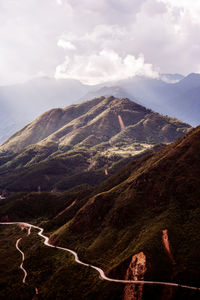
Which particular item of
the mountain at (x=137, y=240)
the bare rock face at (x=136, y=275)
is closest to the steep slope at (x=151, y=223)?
the mountain at (x=137, y=240)

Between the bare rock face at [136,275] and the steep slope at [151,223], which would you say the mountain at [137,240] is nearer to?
the steep slope at [151,223]

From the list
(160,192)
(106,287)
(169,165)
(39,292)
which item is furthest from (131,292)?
(169,165)

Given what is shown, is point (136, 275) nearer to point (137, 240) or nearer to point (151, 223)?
point (137, 240)

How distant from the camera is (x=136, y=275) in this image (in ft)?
275

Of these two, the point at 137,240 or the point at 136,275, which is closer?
the point at 136,275

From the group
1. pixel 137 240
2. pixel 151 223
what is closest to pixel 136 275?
pixel 137 240

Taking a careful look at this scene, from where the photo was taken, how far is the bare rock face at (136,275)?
7821cm

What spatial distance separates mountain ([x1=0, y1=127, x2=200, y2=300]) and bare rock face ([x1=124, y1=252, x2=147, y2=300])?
0.11m

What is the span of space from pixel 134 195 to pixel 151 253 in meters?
48.3

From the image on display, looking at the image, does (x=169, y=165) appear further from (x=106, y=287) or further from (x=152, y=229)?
(x=106, y=287)

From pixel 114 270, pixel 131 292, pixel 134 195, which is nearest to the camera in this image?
pixel 131 292

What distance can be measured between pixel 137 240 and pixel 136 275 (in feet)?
66.5

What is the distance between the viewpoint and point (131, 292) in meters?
79.2

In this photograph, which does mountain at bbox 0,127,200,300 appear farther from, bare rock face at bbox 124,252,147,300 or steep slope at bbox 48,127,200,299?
bare rock face at bbox 124,252,147,300
